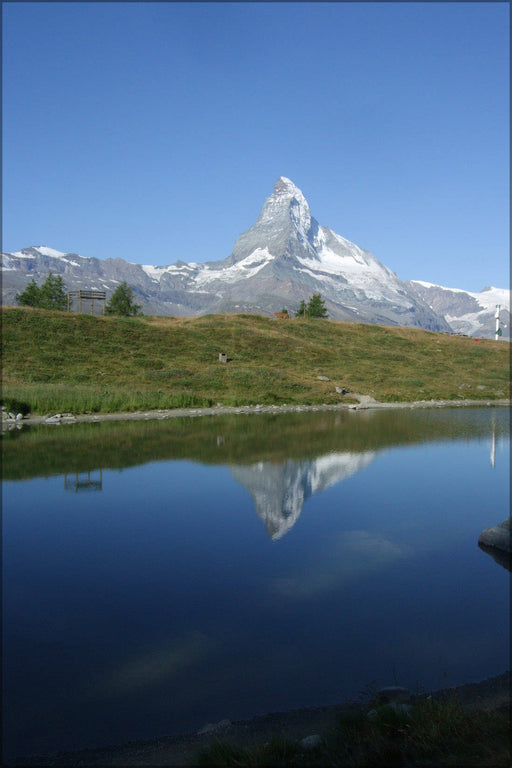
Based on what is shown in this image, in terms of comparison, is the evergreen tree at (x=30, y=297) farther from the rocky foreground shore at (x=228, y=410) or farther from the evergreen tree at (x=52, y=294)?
the rocky foreground shore at (x=228, y=410)

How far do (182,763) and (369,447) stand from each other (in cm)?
2094

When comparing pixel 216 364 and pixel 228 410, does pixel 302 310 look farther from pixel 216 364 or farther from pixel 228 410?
pixel 228 410

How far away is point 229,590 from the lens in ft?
33.6

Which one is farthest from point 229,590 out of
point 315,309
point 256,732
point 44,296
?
point 315,309

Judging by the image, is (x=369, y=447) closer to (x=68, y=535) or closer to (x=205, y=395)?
(x=68, y=535)

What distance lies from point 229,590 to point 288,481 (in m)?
8.79

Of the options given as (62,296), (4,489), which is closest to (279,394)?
(4,489)

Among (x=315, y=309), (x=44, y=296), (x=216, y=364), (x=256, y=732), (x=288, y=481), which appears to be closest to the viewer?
(x=256, y=732)

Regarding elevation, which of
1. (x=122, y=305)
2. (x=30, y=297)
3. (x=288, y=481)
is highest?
(x=30, y=297)

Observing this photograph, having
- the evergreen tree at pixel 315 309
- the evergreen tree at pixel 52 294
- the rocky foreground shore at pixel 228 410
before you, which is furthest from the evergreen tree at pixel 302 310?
the rocky foreground shore at pixel 228 410

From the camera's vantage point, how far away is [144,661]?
7906mm

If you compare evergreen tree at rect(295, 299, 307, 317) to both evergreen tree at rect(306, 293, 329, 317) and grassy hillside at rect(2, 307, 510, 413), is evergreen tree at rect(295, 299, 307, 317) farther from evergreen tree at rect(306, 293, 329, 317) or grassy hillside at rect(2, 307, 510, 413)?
grassy hillside at rect(2, 307, 510, 413)

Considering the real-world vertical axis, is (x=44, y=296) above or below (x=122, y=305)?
above

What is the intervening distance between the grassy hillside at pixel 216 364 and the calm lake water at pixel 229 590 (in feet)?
70.5
